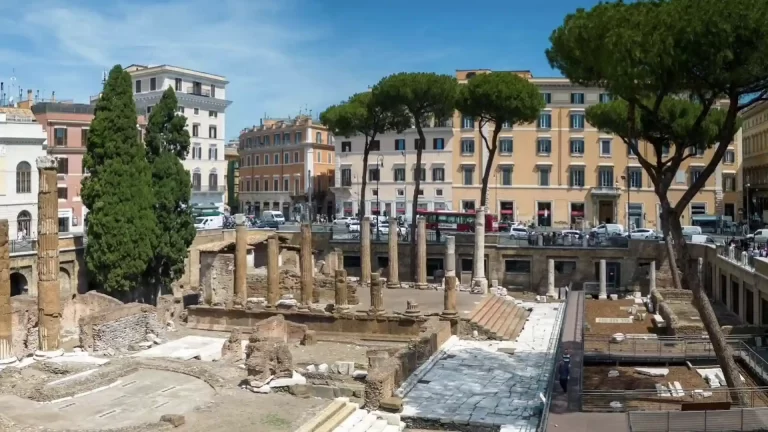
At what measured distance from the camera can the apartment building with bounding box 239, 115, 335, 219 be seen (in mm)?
68938

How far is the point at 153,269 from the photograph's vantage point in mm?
34656

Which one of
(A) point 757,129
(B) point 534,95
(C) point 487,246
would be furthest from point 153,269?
(A) point 757,129

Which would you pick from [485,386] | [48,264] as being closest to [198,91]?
[48,264]

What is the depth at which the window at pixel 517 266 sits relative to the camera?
42.4 meters

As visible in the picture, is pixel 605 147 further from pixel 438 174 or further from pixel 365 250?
pixel 365 250

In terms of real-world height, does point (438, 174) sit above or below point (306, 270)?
above

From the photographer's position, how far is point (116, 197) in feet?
107

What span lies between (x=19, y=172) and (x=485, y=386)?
2919 centimetres

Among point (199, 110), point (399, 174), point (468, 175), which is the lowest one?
point (468, 175)

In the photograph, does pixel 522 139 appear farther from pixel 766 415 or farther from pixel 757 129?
pixel 766 415

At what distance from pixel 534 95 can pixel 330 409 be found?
Answer: 99.3 feet

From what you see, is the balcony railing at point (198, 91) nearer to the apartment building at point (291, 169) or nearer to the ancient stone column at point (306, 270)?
the apartment building at point (291, 169)

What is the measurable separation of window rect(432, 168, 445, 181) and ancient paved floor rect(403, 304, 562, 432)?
105 feet

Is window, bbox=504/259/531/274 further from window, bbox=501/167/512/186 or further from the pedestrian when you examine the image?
the pedestrian
